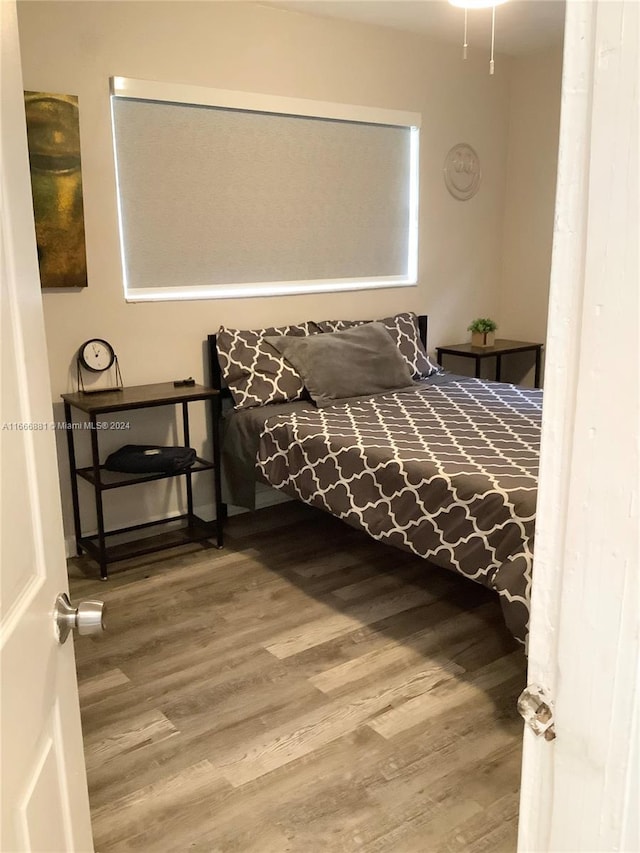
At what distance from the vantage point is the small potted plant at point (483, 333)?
459cm

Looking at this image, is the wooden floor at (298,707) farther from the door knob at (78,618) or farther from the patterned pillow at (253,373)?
the door knob at (78,618)

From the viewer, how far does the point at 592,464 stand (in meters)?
0.65

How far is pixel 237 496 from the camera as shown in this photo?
361cm

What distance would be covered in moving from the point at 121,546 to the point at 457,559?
179cm

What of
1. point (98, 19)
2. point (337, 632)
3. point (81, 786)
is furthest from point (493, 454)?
point (98, 19)

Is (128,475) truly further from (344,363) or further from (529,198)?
(529,198)

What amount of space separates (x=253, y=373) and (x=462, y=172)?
2.09 m

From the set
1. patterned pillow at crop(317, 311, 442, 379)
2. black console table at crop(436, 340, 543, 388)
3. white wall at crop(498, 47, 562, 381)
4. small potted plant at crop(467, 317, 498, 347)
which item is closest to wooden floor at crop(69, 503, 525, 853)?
patterned pillow at crop(317, 311, 442, 379)

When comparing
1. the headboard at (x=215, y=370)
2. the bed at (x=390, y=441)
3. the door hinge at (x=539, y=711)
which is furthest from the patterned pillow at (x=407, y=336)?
the door hinge at (x=539, y=711)

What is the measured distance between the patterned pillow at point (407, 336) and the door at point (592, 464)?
3.36m

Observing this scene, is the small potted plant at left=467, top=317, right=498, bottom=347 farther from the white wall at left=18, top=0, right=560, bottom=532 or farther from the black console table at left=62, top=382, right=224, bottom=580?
the black console table at left=62, top=382, right=224, bottom=580

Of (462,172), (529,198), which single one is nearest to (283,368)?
(462,172)

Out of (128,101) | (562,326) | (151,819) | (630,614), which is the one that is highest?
(128,101)

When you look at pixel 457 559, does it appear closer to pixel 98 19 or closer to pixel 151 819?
pixel 151 819
